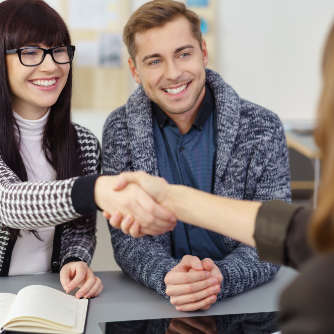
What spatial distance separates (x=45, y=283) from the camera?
4.56 ft

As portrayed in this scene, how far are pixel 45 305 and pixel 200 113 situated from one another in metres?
0.82

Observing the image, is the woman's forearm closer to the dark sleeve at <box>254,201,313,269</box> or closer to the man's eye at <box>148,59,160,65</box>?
the dark sleeve at <box>254,201,313,269</box>

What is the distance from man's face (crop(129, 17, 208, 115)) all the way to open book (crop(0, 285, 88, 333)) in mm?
724

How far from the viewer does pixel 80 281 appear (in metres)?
1.33

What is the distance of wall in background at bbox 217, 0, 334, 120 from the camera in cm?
373

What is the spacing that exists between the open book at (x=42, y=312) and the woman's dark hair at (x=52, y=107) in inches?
12.7

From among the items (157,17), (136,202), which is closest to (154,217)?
(136,202)

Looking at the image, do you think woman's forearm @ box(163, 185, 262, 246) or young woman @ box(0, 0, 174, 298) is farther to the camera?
young woman @ box(0, 0, 174, 298)

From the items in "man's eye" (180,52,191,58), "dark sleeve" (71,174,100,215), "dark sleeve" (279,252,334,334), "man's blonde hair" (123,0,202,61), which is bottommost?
"dark sleeve" (71,174,100,215)

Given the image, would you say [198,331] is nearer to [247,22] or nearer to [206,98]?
[206,98]

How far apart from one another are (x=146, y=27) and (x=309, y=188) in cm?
201

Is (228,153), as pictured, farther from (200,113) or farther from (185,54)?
(185,54)

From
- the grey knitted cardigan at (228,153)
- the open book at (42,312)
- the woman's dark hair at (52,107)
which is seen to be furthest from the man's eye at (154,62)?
the open book at (42,312)

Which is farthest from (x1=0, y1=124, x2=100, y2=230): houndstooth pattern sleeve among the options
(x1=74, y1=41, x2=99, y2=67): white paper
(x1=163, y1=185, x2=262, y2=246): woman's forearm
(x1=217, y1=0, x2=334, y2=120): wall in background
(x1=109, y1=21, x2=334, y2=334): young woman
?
(x1=217, y1=0, x2=334, y2=120): wall in background
